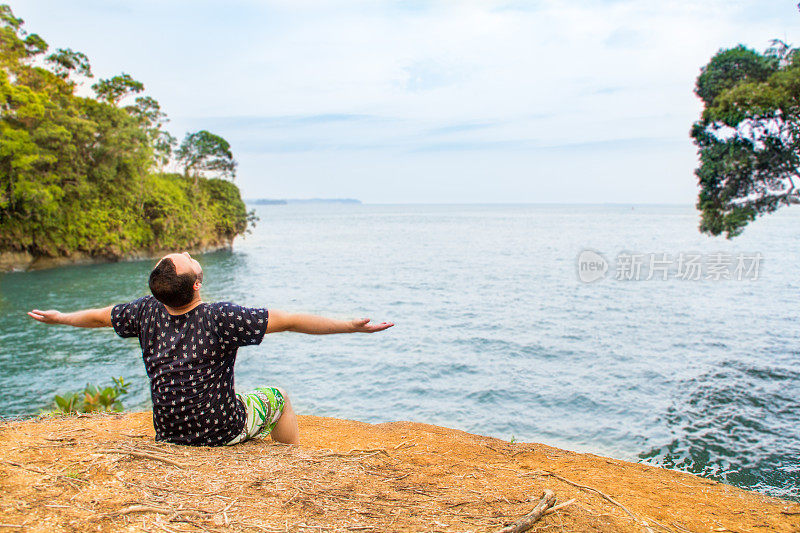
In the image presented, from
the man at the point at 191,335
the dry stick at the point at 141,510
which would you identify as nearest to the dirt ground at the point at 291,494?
the dry stick at the point at 141,510

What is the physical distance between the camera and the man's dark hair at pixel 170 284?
3.58 metres

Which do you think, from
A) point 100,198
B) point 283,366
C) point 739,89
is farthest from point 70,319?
point 100,198

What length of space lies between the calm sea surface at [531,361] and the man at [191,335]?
8.18 meters

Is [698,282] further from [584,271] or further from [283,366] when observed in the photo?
[283,366]

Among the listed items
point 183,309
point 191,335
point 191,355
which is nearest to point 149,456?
point 191,355

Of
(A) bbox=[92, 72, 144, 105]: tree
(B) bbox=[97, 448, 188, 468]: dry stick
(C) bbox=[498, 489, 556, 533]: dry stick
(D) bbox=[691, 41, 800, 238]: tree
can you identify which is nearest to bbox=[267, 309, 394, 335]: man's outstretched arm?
(B) bbox=[97, 448, 188, 468]: dry stick

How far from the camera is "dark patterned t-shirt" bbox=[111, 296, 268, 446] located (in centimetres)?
375

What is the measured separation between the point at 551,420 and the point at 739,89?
34.8ft

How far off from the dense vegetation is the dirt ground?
36.7m

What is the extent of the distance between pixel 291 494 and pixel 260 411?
1.15 metres

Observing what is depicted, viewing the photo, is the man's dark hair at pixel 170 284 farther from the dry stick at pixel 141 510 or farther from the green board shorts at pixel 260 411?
the dry stick at pixel 141 510

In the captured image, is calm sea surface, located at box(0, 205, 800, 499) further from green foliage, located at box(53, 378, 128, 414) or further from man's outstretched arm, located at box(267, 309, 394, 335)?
man's outstretched arm, located at box(267, 309, 394, 335)

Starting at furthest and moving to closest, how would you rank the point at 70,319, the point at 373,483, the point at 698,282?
the point at 698,282 → the point at 70,319 → the point at 373,483

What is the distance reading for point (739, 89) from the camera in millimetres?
14531
